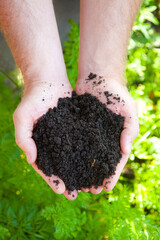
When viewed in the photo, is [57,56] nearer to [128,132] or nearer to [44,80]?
[44,80]

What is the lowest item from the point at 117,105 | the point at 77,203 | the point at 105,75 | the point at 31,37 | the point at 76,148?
the point at 77,203

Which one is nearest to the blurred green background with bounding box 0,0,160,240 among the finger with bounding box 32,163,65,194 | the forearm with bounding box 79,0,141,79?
the finger with bounding box 32,163,65,194

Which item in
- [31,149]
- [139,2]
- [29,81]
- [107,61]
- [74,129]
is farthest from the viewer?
[139,2]

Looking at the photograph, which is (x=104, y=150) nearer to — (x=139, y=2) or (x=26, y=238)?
(x=26, y=238)

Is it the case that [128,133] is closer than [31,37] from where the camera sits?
Yes

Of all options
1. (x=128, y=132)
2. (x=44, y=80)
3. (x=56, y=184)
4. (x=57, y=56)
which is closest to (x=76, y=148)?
(x=56, y=184)

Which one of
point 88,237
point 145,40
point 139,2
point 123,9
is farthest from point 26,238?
point 145,40

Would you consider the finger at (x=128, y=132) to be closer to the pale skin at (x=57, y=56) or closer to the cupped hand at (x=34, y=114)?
the pale skin at (x=57, y=56)

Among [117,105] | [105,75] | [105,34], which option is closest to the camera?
[117,105]
